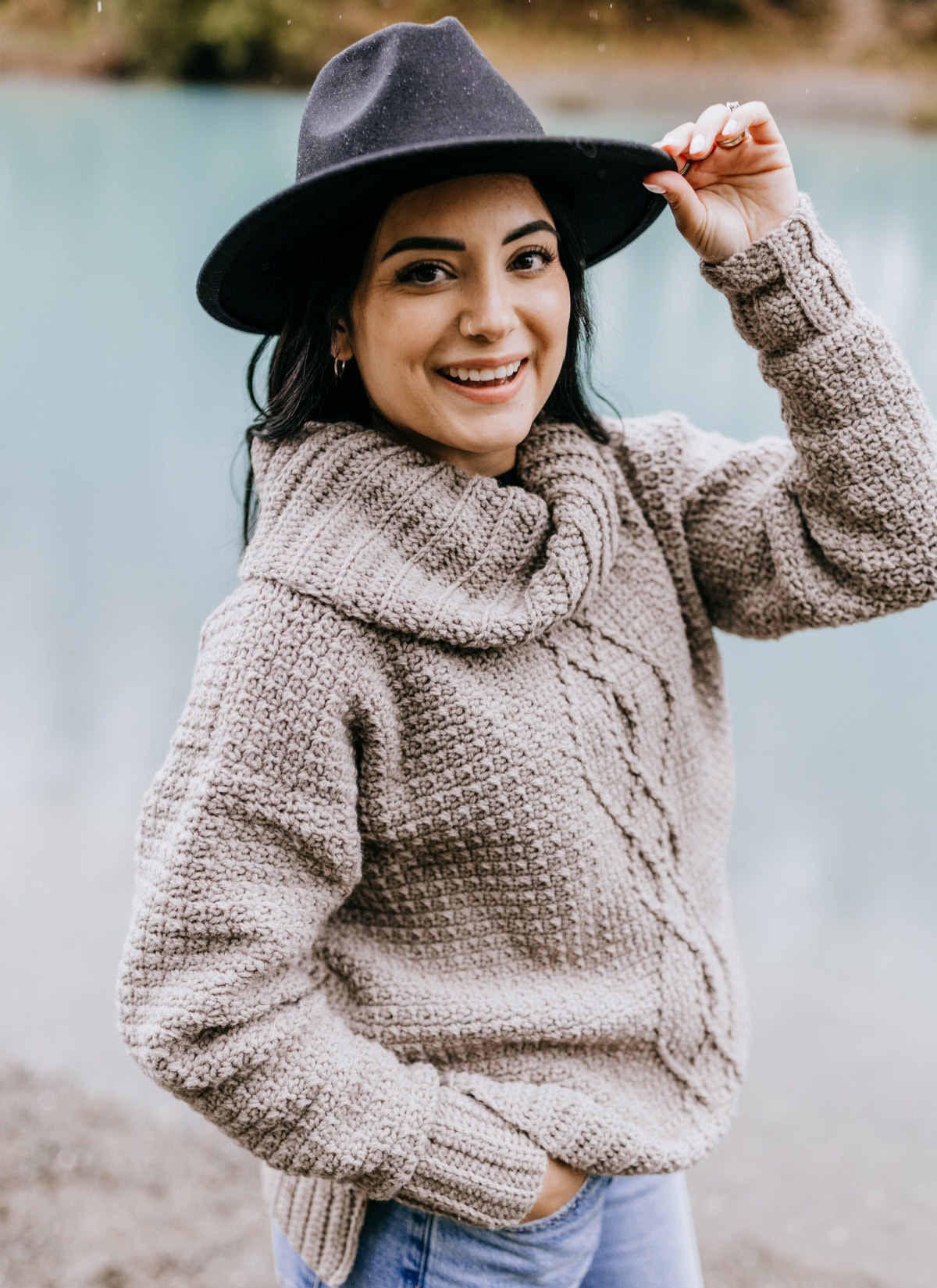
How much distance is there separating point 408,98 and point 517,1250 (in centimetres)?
95

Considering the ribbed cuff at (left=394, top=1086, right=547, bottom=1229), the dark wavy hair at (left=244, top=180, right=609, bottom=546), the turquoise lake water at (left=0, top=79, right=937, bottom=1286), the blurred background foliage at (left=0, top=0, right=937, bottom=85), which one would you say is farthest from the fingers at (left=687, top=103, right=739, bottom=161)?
the blurred background foliage at (left=0, top=0, right=937, bottom=85)

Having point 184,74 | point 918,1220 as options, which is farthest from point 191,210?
point 918,1220

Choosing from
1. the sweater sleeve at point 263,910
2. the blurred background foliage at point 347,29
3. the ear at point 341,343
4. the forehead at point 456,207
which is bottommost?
the sweater sleeve at point 263,910

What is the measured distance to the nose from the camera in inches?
35.7

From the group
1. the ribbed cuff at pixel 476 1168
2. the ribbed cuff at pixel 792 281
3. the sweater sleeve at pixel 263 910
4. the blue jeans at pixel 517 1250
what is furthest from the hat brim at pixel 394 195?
the blue jeans at pixel 517 1250

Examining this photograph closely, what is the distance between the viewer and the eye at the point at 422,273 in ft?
3.01

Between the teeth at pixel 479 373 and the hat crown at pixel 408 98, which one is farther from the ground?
the hat crown at pixel 408 98

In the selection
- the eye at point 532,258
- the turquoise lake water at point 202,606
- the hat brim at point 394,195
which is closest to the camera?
the hat brim at point 394,195

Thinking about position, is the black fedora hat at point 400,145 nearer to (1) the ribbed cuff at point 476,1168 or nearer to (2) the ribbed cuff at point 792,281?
(2) the ribbed cuff at point 792,281

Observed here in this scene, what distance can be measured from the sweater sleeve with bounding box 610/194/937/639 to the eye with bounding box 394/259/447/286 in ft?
0.80

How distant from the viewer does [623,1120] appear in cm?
104

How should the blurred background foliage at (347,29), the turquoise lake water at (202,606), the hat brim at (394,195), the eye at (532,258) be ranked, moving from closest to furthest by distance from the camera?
the hat brim at (394,195), the eye at (532,258), the turquoise lake water at (202,606), the blurred background foliage at (347,29)

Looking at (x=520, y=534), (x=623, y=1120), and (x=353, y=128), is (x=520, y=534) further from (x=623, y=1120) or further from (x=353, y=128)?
(x=623, y=1120)

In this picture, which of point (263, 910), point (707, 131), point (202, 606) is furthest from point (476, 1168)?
point (202, 606)
